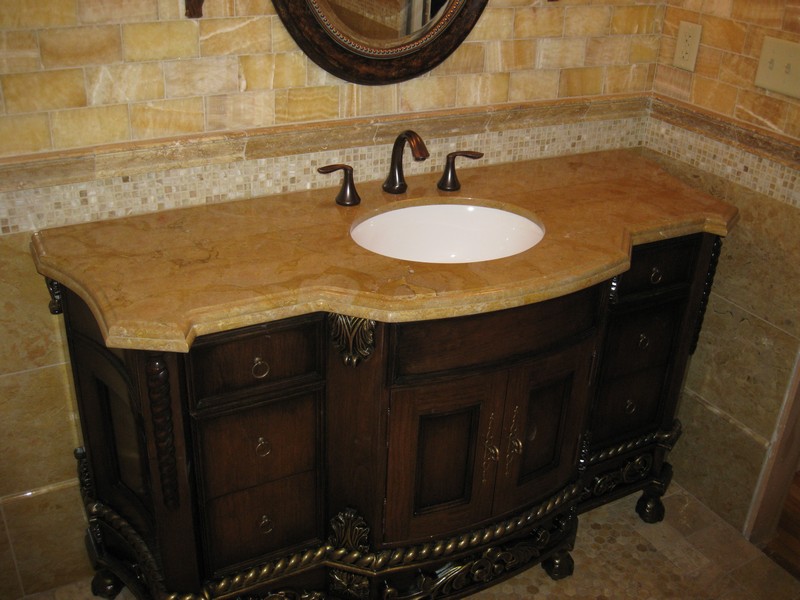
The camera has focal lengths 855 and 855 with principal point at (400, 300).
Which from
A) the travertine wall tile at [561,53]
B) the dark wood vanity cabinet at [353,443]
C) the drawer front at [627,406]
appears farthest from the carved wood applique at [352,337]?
the travertine wall tile at [561,53]

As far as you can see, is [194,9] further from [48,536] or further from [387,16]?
[48,536]

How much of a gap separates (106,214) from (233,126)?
1.10 ft

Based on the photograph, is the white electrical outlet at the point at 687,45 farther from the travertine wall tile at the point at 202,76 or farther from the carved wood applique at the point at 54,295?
the carved wood applique at the point at 54,295

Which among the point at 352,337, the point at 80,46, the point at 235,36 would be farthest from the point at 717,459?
the point at 80,46

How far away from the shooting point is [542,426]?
1935mm

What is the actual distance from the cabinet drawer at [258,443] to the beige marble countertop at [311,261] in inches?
8.9

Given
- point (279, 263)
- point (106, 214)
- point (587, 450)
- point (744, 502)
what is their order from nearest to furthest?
point (279, 263) < point (106, 214) < point (587, 450) < point (744, 502)

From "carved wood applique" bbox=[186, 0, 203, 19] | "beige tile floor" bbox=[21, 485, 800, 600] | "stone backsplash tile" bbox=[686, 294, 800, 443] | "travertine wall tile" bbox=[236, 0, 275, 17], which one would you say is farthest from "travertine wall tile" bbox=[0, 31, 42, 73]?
"stone backsplash tile" bbox=[686, 294, 800, 443]

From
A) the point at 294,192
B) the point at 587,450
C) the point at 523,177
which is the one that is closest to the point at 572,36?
the point at 523,177

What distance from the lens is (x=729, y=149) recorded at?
2238mm

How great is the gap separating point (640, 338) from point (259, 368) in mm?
1017

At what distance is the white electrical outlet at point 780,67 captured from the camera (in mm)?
2016

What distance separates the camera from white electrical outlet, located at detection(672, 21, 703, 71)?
2.28 m

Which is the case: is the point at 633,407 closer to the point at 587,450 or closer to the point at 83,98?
the point at 587,450
